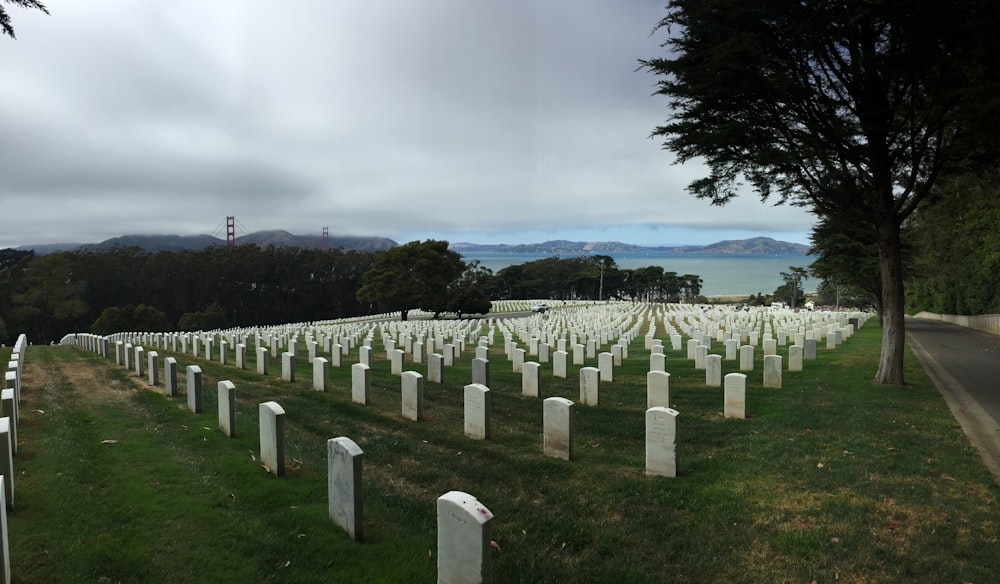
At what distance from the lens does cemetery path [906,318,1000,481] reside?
7.79 m

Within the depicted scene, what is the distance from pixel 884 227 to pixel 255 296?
77.1 metres

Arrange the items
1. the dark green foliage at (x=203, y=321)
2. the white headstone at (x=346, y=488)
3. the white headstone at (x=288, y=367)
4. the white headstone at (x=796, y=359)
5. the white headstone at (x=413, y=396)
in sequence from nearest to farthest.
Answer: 1. the white headstone at (x=346, y=488)
2. the white headstone at (x=413, y=396)
3. the white headstone at (x=288, y=367)
4. the white headstone at (x=796, y=359)
5. the dark green foliage at (x=203, y=321)

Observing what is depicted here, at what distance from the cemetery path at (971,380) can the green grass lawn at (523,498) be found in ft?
1.09

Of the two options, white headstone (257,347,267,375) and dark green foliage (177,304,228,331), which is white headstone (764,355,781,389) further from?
dark green foliage (177,304,228,331)

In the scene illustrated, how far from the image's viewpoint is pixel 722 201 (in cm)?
1389

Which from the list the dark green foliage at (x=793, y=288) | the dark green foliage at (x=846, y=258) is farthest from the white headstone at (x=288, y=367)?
the dark green foliage at (x=793, y=288)

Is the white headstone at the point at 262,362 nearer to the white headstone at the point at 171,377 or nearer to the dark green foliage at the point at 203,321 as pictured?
the white headstone at the point at 171,377

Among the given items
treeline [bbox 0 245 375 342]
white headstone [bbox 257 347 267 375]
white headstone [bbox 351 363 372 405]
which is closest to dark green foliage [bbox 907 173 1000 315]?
white headstone [bbox 351 363 372 405]

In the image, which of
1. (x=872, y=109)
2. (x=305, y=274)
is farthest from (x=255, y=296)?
(x=872, y=109)

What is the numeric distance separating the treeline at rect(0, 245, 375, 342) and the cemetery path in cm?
6478

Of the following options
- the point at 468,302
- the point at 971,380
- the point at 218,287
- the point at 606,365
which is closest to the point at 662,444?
the point at 606,365

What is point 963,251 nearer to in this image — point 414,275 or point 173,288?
point 414,275

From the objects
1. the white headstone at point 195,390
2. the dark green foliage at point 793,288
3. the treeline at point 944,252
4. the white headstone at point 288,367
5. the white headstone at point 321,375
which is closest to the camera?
the white headstone at point 195,390

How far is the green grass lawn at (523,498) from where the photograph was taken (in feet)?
13.4
